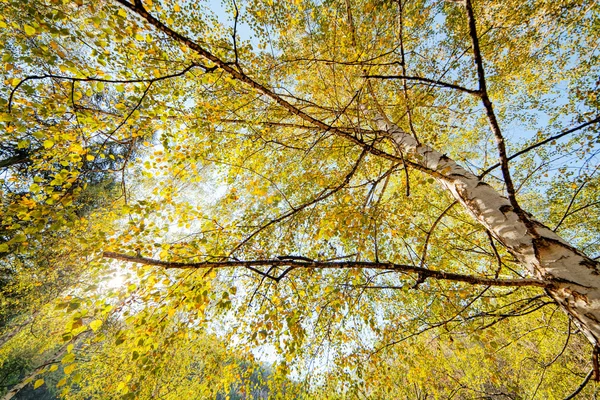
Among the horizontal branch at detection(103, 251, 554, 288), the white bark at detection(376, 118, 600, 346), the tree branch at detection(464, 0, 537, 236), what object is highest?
the tree branch at detection(464, 0, 537, 236)

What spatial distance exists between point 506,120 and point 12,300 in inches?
576

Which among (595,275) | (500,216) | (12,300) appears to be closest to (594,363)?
(595,275)

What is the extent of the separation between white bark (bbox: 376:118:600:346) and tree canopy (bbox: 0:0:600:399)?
0.4 inches

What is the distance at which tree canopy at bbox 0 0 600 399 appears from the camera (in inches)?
59.5

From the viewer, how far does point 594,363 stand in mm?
1423

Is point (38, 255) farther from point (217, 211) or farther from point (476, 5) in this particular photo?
point (476, 5)

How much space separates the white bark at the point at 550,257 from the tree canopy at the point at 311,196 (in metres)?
0.01

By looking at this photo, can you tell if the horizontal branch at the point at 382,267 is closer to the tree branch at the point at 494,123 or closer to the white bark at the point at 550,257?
the white bark at the point at 550,257

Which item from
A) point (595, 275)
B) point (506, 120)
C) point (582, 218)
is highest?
point (506, 120)

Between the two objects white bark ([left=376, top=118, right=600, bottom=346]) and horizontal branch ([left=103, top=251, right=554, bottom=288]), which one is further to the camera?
horizontal branch ([left=103, top=251, right=554, bottom=288])

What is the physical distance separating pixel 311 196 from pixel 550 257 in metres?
2.86

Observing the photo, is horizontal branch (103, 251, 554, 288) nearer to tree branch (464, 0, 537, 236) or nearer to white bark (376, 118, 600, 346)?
white bark (376, 118, 600, 346)

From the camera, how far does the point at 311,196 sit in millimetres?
3854

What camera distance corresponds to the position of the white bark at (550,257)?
Result: 1192mm
